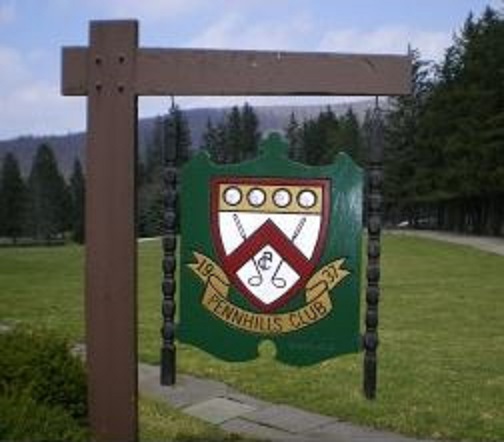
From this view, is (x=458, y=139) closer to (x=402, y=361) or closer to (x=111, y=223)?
(x=402, y=361)

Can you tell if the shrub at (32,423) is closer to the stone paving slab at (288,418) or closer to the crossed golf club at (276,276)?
the crossed golf club at (276,276)

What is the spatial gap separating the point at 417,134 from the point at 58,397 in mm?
69186

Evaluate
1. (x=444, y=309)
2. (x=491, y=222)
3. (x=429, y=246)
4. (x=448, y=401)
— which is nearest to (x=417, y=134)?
(x=491, y=222)

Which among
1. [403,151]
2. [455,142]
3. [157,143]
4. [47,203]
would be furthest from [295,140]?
[47,203]

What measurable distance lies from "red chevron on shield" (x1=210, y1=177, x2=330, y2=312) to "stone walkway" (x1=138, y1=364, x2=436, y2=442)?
1.66 metres

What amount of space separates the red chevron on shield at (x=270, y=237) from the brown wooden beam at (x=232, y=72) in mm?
999

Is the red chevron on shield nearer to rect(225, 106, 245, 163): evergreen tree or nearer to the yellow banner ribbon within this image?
the yellow banner ribbon

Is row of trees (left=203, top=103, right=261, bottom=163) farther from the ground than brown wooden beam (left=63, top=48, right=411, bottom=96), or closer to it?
closer to it

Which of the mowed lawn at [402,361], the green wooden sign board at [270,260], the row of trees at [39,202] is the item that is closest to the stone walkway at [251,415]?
the mowed lawn at [402,361]

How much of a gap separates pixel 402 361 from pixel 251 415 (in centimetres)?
334

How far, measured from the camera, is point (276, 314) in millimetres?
7719

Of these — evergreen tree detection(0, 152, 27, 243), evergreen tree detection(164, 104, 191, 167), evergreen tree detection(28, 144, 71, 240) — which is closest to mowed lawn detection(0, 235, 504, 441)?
evergreen tree detection(164, 104, 191, 167)

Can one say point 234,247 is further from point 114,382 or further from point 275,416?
point 275,416

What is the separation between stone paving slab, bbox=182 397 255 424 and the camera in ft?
31.7
